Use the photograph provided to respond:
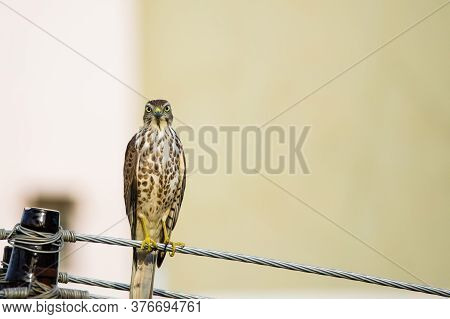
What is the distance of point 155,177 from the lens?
478cm

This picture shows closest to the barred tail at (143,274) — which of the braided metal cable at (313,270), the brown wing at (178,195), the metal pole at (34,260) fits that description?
the brown wing at (178,195)

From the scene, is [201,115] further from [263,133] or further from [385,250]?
[385,250]

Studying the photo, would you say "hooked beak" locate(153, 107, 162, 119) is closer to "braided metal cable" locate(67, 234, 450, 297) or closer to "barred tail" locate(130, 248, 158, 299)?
"barred tail" locate(130, 248, 158, 299)

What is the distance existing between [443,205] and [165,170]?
3976mm

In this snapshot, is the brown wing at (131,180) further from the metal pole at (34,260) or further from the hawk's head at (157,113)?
the metal pole at (34,260)

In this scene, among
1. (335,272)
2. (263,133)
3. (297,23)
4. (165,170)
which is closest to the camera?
(335,272)

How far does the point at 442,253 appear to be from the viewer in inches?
309

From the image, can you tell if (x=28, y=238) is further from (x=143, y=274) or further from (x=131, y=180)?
(x=131, y=180)

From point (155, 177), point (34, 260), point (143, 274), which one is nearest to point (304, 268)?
point (34, 260)

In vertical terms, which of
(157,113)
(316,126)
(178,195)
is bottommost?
(178,195)

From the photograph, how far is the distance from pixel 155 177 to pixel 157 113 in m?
0.38

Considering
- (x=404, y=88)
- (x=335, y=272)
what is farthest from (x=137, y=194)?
(x=404, y=88)

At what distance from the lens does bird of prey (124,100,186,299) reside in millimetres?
4781

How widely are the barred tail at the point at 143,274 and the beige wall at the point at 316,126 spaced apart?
2.81 metres
